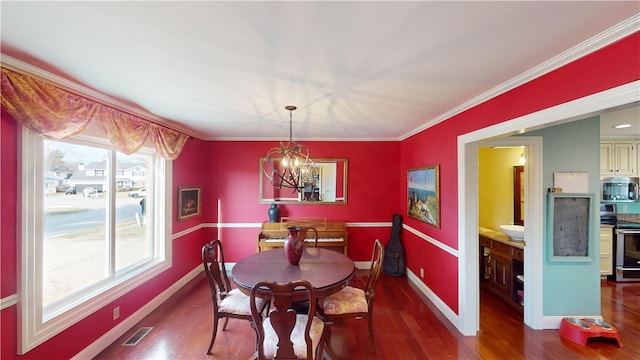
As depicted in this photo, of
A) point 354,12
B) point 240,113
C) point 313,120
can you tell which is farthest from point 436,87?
point 240,113

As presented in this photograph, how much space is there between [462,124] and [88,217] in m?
3.85

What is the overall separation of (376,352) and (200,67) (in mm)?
2763

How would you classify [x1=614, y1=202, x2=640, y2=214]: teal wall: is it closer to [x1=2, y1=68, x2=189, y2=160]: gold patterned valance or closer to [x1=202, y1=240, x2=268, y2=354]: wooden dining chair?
[x1=202, y1=240, x2=268, y2=354]: wooden dining chair

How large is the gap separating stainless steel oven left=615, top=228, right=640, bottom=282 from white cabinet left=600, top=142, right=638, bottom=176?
963 millimetres

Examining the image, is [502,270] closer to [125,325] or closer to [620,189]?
[620,189]

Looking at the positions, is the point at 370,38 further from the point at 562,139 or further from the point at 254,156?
the point at 254,156

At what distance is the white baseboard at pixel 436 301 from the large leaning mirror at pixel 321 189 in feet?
5.42

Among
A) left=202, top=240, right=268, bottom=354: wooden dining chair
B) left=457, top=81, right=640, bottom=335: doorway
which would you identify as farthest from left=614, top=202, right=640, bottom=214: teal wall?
left=202, top=240, right=268, bottom=354: wooden dining chair

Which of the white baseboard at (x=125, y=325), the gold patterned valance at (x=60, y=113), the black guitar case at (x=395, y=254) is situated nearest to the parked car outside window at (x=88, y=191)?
the gold patterned valance at (x=60, y=113)

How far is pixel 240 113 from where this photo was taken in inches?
112

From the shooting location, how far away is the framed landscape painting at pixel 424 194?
3154 millimetres

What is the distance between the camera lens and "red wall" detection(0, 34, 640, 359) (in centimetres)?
161

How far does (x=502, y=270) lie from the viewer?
10.6 feet

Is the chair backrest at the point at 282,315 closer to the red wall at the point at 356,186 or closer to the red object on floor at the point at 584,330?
the red wall at the point at 356,186
